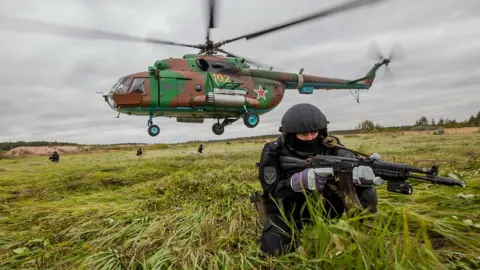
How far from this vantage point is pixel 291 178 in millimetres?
3199

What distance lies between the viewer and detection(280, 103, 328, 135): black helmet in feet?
10.9

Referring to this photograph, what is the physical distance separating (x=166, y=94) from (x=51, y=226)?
9.56m

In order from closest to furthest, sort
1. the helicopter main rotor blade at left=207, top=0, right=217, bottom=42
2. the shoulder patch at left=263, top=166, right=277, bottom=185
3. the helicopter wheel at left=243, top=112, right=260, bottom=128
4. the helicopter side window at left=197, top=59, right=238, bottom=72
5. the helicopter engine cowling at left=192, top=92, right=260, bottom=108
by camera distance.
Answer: the shoulder patch at left=263, top=166, right=277, bottom=185, the helicopter main rotor blade at left=207, top=0, right=217, bottom=42, the helicopter engine cowling at left=192, top=92, right=260, bottom=108, the helicopter side window at left=197, top=59, right=238, bottom=72, the helicopter wheel at left=243, top=112, right=260, bottom=128

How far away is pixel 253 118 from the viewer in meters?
15.3

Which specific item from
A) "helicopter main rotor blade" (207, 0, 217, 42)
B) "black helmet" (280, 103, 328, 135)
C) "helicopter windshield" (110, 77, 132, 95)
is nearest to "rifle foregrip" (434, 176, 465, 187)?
"black helmet" (280, 103, 328, 135)

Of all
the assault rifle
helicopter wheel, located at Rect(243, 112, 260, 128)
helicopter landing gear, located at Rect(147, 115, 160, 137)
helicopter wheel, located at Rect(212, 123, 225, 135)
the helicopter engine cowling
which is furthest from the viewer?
helicopter wheel, located at Rect(212, 123, 225, 135)

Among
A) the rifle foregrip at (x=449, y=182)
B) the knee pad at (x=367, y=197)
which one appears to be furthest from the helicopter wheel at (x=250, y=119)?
the rifle foregrip at (x=449, y=182)

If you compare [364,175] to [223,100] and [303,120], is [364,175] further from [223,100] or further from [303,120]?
[223,100]

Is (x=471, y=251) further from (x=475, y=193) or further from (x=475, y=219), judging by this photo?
(x=475, y=193)

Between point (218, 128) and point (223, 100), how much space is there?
9.68ft

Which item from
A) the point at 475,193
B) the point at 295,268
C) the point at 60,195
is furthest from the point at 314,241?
the point at 60,195

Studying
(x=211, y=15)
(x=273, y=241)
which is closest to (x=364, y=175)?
(x=273, y=241)

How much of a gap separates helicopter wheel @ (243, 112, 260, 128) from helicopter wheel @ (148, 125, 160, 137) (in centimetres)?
375

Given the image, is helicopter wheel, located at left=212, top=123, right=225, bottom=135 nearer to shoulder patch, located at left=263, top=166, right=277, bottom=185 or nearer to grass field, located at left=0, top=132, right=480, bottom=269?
grass field, located at left=0, top=132, right=480, bottom=269
